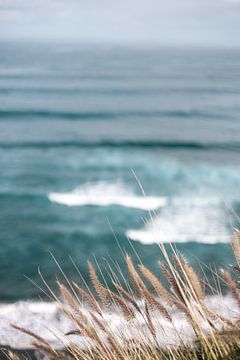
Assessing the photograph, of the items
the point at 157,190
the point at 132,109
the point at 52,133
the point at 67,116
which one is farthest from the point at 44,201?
the point at 132,109

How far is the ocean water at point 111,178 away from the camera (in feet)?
27.2

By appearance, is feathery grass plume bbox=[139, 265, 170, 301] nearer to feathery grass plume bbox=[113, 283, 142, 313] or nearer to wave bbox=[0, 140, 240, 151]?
feathery grass plume bbox=[113, 283, 142, 313]

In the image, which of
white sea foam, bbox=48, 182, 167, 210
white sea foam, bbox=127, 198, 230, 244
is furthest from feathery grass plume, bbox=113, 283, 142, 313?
white sea foam, bbox=48, 182, 167, 210

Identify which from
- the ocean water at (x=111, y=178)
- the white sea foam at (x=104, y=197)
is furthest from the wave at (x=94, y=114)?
the white sea foam at (x=104, y=197)

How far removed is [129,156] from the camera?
15281mm

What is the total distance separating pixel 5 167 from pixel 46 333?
8819mm

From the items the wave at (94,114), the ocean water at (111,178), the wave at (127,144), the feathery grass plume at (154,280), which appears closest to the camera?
the feathery grass plume at (154,280)

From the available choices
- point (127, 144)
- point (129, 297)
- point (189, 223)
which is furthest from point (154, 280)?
point (127, 144)

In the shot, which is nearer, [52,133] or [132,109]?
[52,133]

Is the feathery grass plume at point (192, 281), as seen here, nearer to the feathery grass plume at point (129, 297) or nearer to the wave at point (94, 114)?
the feathery grass plume at point (129, 297)

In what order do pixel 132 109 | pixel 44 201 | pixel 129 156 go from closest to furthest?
pixel 44 201
pixel 129 156
pixel 132 109

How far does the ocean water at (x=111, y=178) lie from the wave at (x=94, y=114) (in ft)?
0.16

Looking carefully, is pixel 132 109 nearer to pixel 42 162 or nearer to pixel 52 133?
pixel 52 133

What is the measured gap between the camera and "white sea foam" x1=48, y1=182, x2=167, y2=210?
35.7ft
